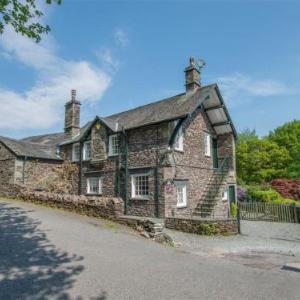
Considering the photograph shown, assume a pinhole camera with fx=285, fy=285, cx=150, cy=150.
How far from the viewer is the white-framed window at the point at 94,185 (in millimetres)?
20484

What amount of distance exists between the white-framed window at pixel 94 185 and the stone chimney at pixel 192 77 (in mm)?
9373

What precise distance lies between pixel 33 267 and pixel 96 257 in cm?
191

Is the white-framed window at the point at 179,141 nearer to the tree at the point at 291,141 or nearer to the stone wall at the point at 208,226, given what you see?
the stone wall at the point at 208,226

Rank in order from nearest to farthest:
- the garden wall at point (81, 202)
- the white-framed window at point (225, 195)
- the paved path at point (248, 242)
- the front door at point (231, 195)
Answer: the paved path at point (248, 242)
the garden wall at point (81, 202)
the white-framed window at point (225, 195)
the front door at point (231, 195)

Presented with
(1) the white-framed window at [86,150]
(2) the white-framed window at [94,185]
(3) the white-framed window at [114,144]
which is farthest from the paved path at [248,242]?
(1) the white-framed window at [86,150]

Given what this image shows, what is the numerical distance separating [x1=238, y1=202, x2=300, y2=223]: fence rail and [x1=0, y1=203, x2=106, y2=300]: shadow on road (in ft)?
42.1

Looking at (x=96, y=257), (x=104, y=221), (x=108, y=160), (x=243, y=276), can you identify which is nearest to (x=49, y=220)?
(x=104, y=221)

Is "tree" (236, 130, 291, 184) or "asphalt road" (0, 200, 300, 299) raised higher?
"tree" (236, 130, 291, 184)

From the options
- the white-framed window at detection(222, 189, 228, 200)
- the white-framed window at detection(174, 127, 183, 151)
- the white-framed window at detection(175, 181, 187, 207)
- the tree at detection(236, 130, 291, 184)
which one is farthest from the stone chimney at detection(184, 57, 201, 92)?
the tree at detection(236, 130, 291, 184)

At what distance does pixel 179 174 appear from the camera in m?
17.4

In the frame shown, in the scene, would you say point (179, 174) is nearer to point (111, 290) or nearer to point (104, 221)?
point (104, 221)

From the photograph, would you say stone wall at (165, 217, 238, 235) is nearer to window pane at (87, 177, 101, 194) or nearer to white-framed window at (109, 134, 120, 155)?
white-framed window at (109, 134, 120, 155)

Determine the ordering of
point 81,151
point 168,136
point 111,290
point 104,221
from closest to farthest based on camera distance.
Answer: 1. point 111,290
2. point 104,221
3. point 168,136
4. point 81,151

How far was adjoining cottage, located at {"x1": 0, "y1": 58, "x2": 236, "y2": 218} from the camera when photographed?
16859 mm
